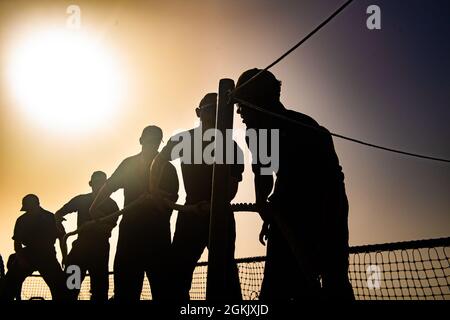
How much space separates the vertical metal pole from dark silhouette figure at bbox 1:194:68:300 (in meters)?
4.84

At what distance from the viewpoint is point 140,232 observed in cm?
477

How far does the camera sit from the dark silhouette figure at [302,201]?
3543mm

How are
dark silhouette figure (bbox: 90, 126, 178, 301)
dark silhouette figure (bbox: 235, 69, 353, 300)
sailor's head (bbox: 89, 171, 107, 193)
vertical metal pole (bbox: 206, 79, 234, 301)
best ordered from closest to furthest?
vertical metal pole (bbox: 206, 79, 234, 301)
dark silhouette figure (bbox: 235, 69, 353, 300)
dark silhouette figure (bbox: 90, 126, 178, 301)
sailor's head (bbox: 89, 171, 107, 193)

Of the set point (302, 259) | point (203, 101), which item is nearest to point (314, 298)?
point (302, 259)

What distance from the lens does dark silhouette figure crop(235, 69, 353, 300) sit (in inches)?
139

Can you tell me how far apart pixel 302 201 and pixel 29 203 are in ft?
19.3

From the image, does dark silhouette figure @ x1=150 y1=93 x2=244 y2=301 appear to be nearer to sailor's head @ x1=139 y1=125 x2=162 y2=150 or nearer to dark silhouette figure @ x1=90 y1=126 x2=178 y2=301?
dark silhouette figure @ x1=90 y1=126 x2=178 y2=301

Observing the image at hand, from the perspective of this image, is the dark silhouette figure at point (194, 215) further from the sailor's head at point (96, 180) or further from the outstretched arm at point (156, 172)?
the sailor's head at point (96, 180)

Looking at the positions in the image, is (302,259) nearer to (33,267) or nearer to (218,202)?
(218,202)

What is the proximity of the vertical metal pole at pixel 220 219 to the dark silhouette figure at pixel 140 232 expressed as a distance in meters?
1.45

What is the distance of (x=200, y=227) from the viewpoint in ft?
14.2

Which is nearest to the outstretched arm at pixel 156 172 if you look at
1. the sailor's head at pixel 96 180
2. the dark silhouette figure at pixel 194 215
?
the dark silhouette figure at pixel 194 215

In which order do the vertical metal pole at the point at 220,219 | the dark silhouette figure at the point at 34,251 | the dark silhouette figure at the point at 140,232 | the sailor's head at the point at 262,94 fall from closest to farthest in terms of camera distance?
the vertical metal pole at the point at 220,219, the sailor's head at the point at 262,94, the dark silhouette figure at the point at 140,232, the dark silhouette figure at the point at 34,251

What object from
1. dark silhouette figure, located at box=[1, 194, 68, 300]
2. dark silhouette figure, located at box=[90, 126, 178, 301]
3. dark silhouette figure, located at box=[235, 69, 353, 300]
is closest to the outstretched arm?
dark silhouette figure, located at box=[90, 126, 178, 301]
